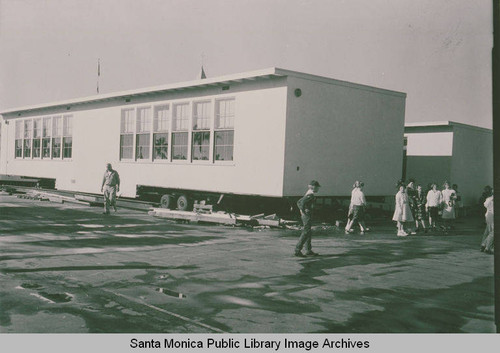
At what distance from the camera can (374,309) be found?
6512 millimetres

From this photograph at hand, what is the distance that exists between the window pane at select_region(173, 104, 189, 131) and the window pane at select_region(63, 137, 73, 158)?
767cm

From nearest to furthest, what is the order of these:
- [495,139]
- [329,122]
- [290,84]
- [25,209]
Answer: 1. [495,139]
2. [290,84]
3. [329,122]
4. [25,209]

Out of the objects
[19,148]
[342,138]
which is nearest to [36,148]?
[19,148]

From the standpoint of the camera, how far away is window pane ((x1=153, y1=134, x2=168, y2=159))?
18.5 metres

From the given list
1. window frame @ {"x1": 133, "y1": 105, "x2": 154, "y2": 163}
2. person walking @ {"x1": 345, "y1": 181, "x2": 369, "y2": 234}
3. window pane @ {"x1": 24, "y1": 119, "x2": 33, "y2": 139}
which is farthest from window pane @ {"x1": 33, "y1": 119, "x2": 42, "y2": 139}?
person walking @ {"x1": 345, "y1": 181, "x2": 369, "y2": 234}

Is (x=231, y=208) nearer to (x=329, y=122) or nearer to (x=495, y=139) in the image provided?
(x=329, y=122)

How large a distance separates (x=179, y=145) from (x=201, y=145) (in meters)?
1.16

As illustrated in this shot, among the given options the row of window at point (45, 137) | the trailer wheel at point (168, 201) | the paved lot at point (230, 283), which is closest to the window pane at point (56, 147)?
the row of window at point (45, 137)

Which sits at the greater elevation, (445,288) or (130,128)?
(130,128)

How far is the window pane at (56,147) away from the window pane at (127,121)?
18.0 ft

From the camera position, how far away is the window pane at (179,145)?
17781 millimetres

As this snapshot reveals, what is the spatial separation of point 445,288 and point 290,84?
8.42 meters

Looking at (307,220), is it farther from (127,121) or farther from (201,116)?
(127,121)

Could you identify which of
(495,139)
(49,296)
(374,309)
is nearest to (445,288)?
(374,309)
